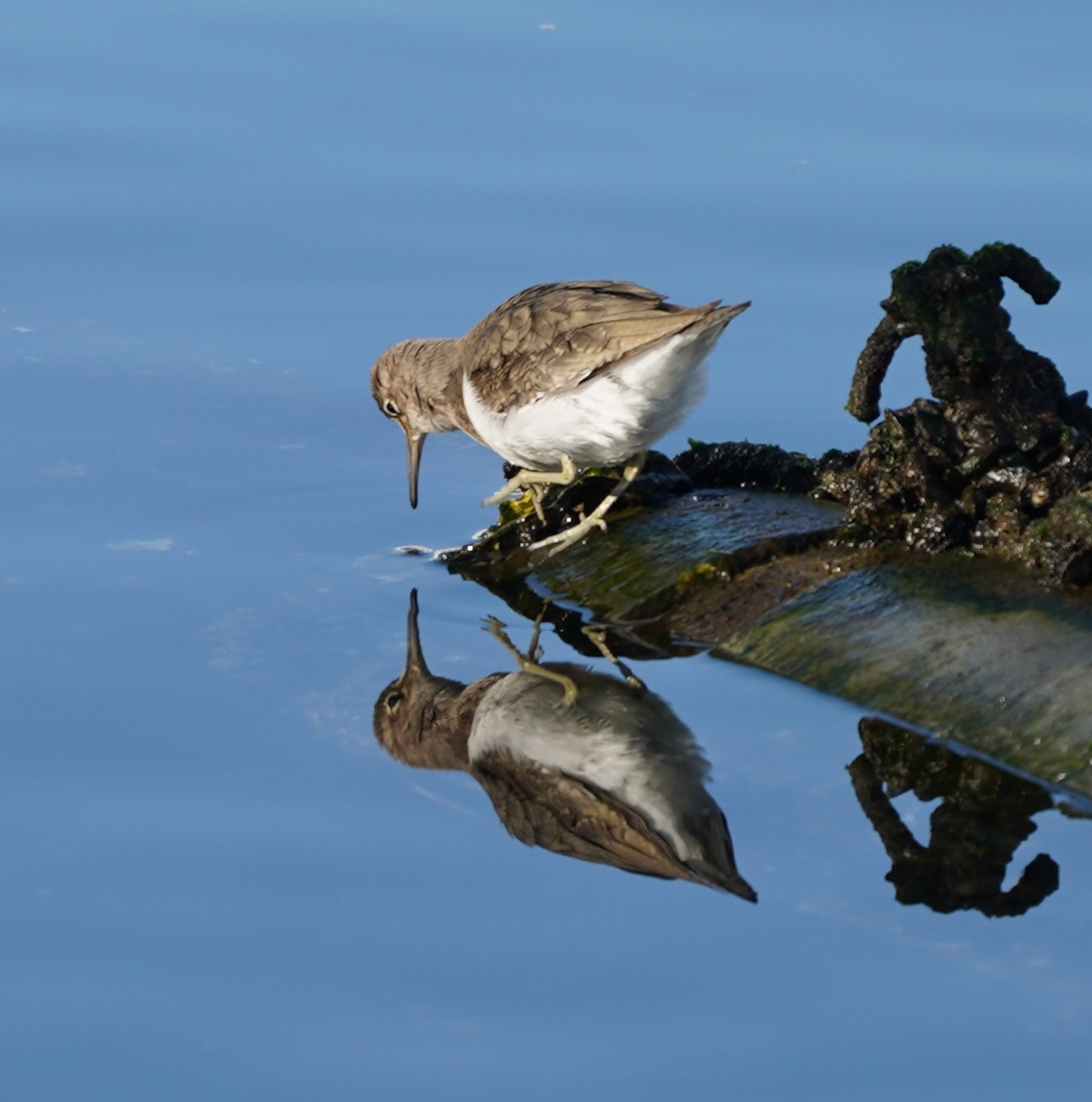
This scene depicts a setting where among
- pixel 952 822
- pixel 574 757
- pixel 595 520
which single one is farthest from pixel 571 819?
pixel 595 520

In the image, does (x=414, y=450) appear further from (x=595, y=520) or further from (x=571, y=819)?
(x=571, y=819)

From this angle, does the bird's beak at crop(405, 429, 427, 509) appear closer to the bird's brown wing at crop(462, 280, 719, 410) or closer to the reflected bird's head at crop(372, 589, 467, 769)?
the bird's brown wing at crop(462, 280, 719, 410)

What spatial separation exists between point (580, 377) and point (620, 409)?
8.3 inches

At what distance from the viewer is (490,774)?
6297mm

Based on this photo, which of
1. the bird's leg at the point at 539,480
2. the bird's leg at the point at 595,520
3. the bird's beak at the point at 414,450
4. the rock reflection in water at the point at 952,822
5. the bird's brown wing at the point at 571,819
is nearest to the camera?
the rock reflection in water at the point at 952,822

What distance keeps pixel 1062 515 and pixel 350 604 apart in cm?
263

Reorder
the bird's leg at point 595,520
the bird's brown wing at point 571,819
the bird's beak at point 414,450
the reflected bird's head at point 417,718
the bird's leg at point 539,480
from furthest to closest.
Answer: the bird's beak at point 414,450 < the bird's leg at point 539,480 < the bird's leg at point 595,520 < the reflected bird's head at point 417,718 < the bird's brown wing at point 571,819

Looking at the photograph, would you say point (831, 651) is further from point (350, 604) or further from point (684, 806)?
point (350, 604)

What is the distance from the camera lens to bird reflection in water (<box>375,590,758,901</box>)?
19.0 feet

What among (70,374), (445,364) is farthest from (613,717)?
(70,374)

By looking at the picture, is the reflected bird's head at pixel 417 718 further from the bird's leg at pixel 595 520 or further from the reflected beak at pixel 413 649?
the bird's leg at pixel 595 520

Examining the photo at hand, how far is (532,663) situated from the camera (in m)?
7.07

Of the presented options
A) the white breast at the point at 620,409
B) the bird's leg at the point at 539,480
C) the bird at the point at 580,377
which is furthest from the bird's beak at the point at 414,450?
the white breast at the point at 620,409

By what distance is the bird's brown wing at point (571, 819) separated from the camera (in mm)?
5711
